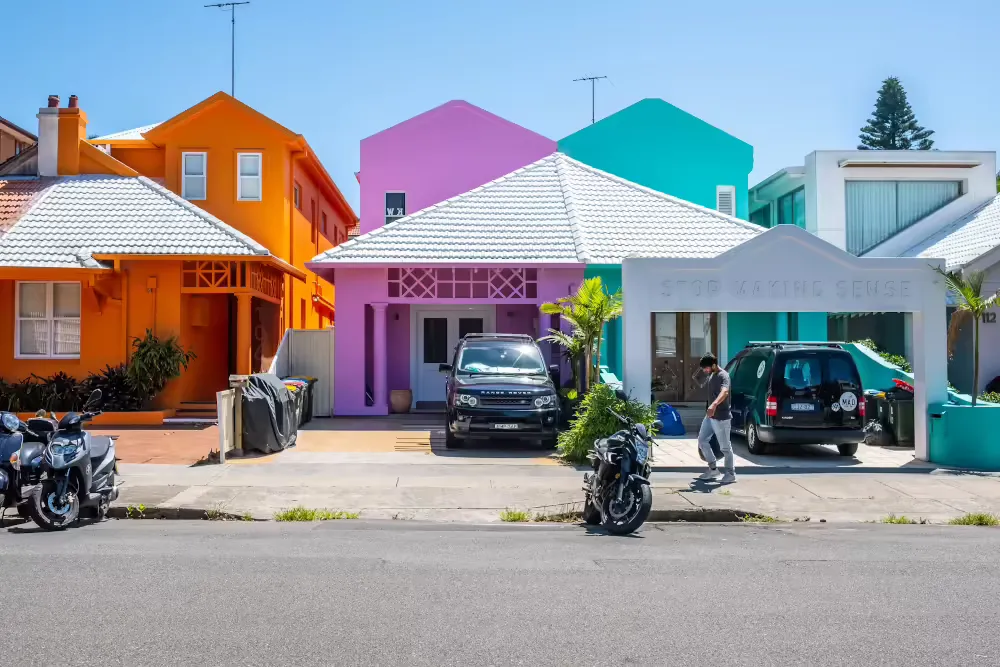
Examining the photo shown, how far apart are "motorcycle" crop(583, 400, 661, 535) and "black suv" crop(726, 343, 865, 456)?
17.8 ft

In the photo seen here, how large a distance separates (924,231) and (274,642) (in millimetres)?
25110

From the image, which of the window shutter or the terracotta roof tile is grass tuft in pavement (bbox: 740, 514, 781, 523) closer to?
the terracotta roof tile

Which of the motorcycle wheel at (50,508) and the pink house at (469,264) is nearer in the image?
the motorcycle wheel at (50,508)

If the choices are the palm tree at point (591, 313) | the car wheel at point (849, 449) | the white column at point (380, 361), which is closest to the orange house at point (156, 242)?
the white column at point (380, 361)

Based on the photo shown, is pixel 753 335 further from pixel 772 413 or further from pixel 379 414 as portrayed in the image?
pixel 379 414

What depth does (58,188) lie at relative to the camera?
20.3 metres

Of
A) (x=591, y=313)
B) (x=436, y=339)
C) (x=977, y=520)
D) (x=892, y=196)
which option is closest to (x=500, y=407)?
(x=591, y=313)

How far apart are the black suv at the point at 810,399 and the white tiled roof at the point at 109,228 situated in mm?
10402

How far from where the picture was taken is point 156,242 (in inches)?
725

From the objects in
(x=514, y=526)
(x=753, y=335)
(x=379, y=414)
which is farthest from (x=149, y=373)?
(x=753, y=335)

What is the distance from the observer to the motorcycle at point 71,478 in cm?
857

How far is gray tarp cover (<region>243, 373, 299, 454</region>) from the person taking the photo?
14.1 m

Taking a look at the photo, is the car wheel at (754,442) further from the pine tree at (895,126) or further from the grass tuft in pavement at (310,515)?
the pine tree at (895,126)

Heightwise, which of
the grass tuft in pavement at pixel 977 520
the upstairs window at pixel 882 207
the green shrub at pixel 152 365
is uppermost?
the upstairs window at pixel 882 207
